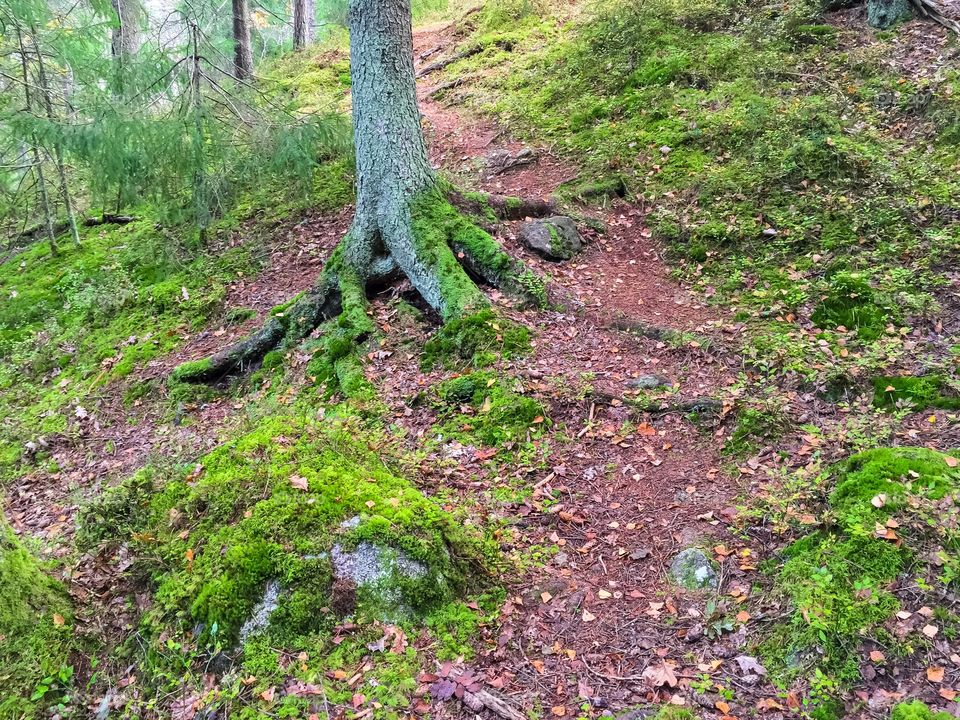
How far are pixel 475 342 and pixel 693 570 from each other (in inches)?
125

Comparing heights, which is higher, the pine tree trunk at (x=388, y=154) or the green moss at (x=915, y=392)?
the pine tree trunk at (x=388, y=154)

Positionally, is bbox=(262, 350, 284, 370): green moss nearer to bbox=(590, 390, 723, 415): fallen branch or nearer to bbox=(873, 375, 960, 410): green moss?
bbox=(590, 390, 723, 415): fallen branch

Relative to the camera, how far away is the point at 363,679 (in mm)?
3332

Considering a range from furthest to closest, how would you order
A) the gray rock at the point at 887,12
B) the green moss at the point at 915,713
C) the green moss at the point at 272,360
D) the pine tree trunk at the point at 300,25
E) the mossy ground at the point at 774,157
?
1. the pine tree trunk at the point at 300,25
2. the gray rock at the point at 887,12
3. the green moss at the point at 272,360
4. the mossy ground at the point at 774,157
5. the green moss at the point at 915,713

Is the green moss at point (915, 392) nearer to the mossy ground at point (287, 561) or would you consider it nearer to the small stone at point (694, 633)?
the small stone at point (694, 633)

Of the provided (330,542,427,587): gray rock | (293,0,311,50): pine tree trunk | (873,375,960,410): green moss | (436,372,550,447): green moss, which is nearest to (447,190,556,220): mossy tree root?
(436,372,550,447): green moss

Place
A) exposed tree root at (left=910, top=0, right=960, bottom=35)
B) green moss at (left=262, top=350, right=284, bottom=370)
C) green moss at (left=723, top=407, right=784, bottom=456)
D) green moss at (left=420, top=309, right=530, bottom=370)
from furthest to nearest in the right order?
exposed tree root at (left=910, top=0, right=960, bottom=35), green moss at (left=262, top=350, right=284, bottom=370), green moss at (left=420, top=309, right=530, bottom=370), green moss at (left=723, top=407, right=784, bottom=456)

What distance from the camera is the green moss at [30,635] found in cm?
330

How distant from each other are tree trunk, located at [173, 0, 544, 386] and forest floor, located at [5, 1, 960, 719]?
0.38 meters

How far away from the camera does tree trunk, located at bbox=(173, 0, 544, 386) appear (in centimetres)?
681

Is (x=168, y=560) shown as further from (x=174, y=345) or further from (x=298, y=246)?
(x=298, y=246)

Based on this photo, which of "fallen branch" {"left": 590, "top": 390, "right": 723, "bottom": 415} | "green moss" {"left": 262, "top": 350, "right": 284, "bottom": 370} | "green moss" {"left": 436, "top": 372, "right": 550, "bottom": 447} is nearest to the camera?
"fallen branch" {"left": 590, "top": 390, "right": 723, "bottom": 415}

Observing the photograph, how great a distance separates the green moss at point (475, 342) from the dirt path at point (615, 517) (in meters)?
0.29

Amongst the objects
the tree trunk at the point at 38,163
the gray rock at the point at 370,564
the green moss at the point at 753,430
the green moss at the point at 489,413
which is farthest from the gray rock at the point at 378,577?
the tree trunk at the point at 38,163
